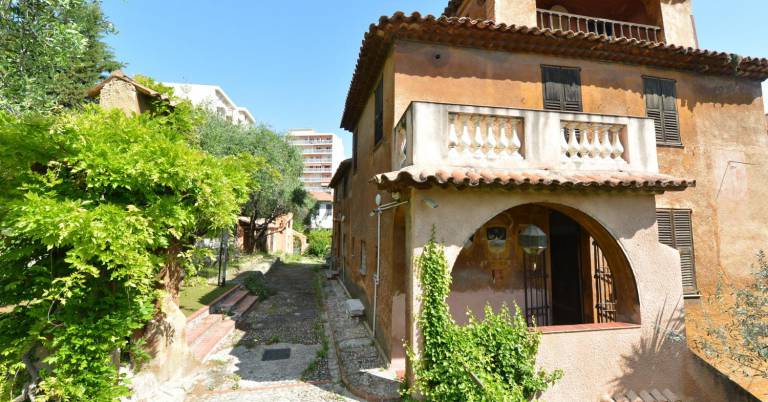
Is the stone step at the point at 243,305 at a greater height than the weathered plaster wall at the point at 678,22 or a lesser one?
lesser

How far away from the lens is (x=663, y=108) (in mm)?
8766

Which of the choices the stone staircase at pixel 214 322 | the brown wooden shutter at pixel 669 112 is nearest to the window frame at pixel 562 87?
the brown wooden shutter at pixel 669 112

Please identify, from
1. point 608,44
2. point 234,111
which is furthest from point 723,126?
point 234,111

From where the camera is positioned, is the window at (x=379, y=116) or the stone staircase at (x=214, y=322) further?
the window at (x=379, y=116)

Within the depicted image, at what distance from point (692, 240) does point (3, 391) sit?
13831 mm

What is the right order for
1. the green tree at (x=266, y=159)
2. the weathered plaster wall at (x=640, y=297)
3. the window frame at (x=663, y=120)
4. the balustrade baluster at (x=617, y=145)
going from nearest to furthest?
the weathered plaster wall at (x=640, y=297), the balustrade baluster at (x=617, y=145), the window frame at (x=663, y=120), the green tree at (x=266, y=159)

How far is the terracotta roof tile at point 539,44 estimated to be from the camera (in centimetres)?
727

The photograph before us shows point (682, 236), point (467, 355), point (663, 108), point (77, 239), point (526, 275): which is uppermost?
point (663, 108)

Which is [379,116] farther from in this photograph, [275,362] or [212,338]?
[212,338]

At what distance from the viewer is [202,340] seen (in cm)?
888

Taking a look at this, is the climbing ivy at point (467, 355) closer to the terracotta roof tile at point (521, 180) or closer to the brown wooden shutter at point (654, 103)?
the terracotta roof tile at point (521, 180)

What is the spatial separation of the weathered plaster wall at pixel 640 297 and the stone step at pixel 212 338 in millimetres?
5944

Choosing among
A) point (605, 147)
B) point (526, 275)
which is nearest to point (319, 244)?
point (526, 275)

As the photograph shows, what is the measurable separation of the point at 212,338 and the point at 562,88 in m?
11.4
